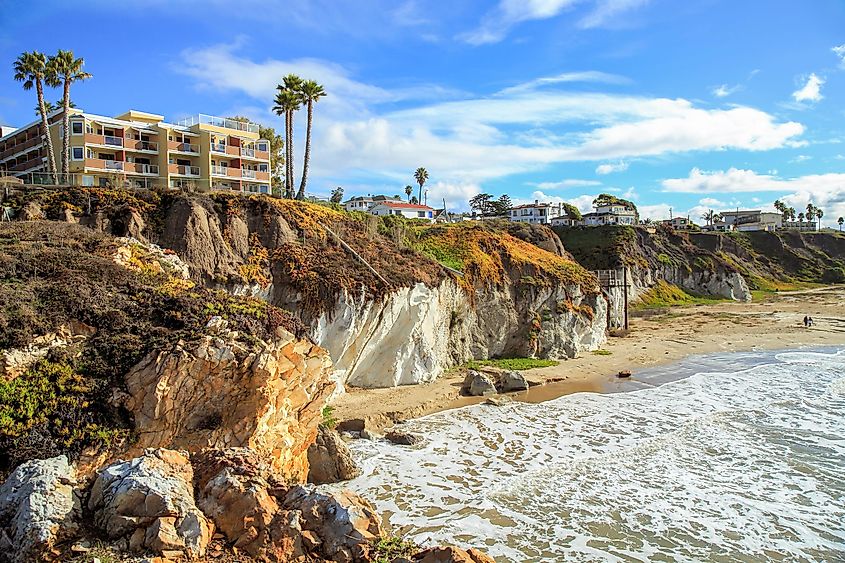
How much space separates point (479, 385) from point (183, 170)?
29.4 metres

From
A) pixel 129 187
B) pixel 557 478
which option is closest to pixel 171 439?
pixel 557 478

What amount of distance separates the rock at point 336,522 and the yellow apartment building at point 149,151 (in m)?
31.3

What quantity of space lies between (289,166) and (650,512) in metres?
37.7

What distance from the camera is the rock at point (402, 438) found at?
21.2m

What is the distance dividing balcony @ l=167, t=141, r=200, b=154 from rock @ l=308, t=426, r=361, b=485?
32.6 meters

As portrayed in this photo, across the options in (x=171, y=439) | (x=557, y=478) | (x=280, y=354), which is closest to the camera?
(x=171, y=439)

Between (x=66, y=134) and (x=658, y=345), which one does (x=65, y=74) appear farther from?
(x=658, y=345)

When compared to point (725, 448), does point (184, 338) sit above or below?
above

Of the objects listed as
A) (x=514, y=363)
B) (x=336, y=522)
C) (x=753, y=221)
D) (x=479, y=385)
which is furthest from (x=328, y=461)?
(x=753, y=221)

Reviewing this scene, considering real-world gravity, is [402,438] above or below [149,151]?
below

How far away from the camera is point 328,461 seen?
17.8m

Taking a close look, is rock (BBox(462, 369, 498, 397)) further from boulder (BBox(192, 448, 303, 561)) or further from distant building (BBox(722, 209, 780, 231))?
distant building (BBox(722, 209, 780, 231))

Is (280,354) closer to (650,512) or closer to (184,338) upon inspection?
(184,338)

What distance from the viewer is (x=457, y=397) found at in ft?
90.9
